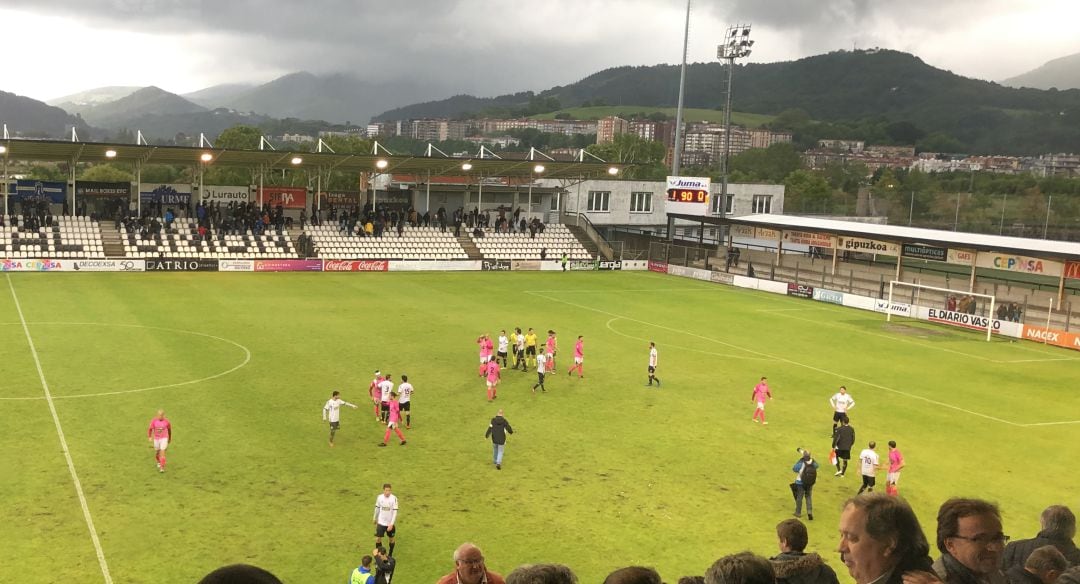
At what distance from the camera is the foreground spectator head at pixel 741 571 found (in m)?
4.63

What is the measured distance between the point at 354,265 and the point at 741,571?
6016 cm

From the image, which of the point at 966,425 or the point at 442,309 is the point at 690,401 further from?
the point at 442,309

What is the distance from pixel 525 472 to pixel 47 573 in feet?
32.5

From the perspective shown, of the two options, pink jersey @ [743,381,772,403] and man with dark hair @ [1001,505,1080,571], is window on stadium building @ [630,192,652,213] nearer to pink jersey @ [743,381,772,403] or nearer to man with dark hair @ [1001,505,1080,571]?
pink jersey @ [743,381,772,403]

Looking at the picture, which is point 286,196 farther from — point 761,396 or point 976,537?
point 976,537

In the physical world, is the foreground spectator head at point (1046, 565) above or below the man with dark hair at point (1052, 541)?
above

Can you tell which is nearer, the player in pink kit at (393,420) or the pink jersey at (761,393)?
the player in pink kit at (393,420)

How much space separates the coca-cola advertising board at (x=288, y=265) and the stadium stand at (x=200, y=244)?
1.68m

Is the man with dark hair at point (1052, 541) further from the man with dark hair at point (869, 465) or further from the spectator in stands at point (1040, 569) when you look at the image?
the man with dark hair at point (869, 465)

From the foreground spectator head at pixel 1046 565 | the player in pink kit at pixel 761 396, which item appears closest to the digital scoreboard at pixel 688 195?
the player in pink kit at pixel 761 396

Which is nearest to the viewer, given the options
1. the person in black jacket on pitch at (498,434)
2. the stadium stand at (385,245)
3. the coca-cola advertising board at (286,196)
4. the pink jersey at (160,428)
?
the pink jersey at (160,428)

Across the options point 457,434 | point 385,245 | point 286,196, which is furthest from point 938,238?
point 286,196

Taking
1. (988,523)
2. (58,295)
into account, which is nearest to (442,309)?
(58,295)

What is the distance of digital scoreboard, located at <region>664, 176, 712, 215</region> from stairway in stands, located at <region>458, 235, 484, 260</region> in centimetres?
1682
